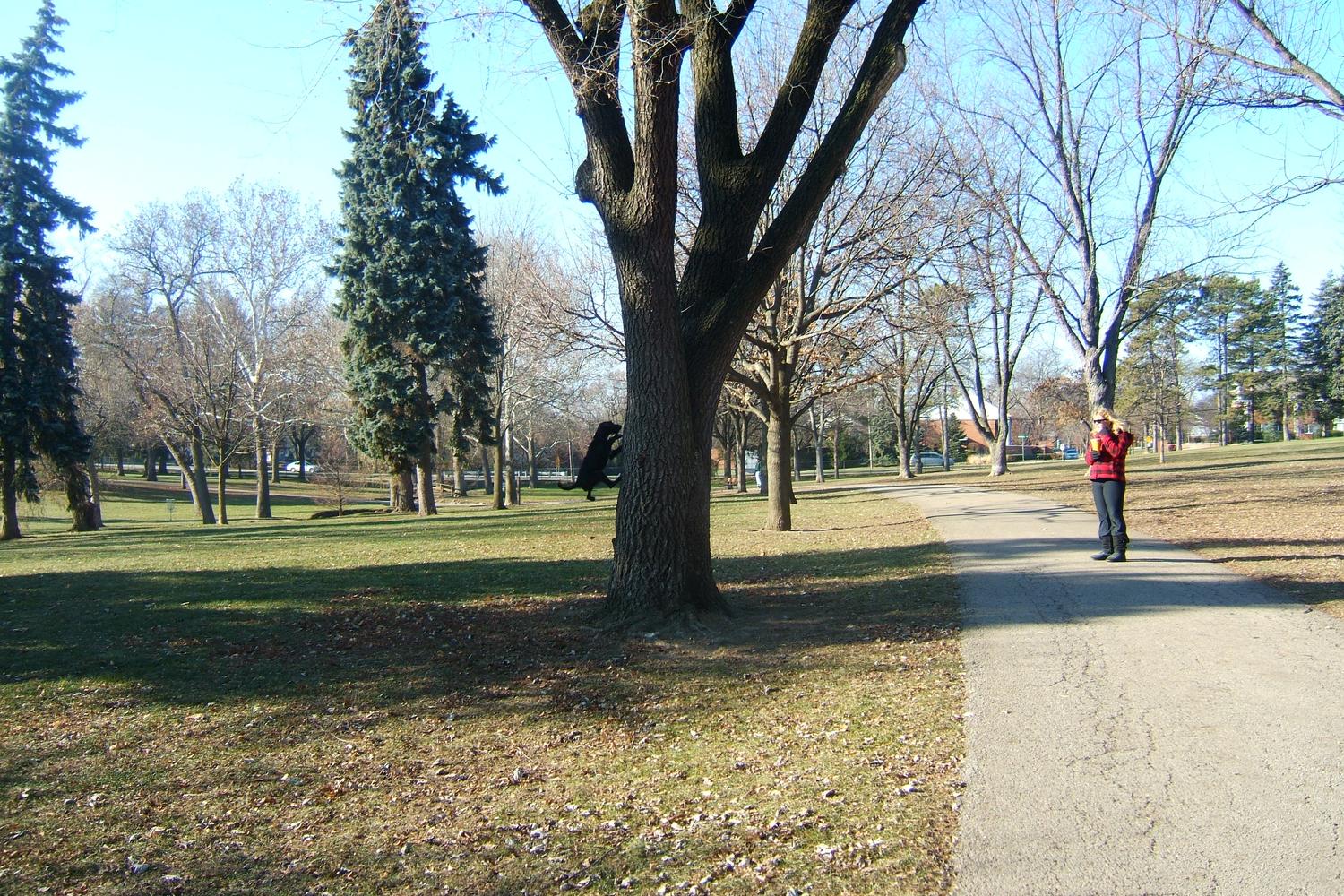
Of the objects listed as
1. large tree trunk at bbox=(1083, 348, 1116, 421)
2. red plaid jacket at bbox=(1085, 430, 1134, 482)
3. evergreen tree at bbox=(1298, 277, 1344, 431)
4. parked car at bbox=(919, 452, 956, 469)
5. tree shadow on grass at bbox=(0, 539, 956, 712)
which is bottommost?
tree shadow on grass at bbox=(0, 539, 956, 712)

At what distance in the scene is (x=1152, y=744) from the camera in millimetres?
4613

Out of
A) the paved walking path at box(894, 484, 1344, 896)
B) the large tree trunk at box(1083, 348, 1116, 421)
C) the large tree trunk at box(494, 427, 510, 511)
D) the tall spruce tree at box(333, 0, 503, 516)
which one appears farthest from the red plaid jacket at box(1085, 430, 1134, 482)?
the large tree trunk at box(494, 427, 510, 511)

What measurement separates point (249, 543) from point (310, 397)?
74.2 ft

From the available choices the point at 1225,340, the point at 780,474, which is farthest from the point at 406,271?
the point at 1225,340

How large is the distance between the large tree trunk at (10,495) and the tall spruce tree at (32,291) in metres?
0.02

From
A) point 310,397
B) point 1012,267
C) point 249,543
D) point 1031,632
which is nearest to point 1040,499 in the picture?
point 1012,267

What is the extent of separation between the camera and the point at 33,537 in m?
23.2

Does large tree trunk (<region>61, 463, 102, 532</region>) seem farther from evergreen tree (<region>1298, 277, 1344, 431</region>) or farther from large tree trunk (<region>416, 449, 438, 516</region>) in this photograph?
evergreen tree (<region>1298, 277, 1344, 431</region>)

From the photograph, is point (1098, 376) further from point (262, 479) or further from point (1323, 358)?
point (1323, 358)

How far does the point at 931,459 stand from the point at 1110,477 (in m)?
81.0

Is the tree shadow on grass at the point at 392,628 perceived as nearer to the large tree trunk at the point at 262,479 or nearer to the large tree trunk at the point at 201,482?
the large tree trunk at the point at 201,482

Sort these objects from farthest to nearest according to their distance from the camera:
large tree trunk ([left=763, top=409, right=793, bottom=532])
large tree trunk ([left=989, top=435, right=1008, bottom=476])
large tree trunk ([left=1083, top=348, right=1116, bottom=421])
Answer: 1. large tree trunk ([left=989, top=435, right=1008, bottom=476])
2. large tree trunk ([left=1083, top=348, right=1116, bottom=421])
3. large tree trunk ([left=763, top=409, right=793, bottom=532])

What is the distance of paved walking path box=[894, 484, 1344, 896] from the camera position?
3.37 meters

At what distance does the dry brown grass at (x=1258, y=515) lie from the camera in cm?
935
